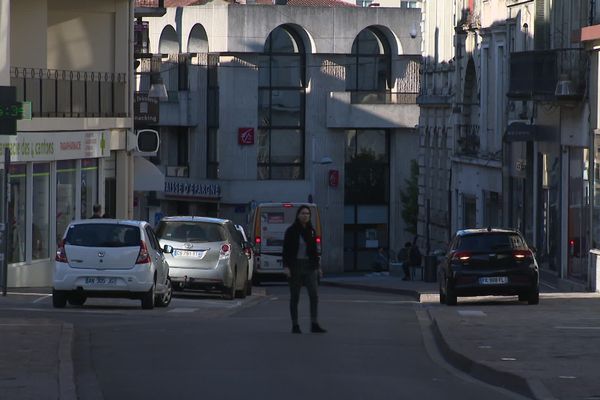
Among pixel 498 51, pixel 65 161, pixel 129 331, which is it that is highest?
pixel 498 51

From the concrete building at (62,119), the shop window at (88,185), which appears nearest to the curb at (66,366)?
the concrete building at (62,119)

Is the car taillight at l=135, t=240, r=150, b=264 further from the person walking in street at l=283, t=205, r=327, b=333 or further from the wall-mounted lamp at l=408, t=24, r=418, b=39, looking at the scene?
the wall-mounted lamp at l=408, t=24, r=418, b=39

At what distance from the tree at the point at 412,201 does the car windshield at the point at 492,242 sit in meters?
37.2

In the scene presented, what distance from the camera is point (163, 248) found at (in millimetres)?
27281

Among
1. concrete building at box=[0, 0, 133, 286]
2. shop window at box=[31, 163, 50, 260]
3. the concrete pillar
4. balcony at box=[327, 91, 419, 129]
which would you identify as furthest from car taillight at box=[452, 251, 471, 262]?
balcony at box=[327, 91, 419, 129]

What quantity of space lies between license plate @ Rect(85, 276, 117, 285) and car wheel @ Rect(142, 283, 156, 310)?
2.17ft

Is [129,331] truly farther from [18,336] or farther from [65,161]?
[65,161]

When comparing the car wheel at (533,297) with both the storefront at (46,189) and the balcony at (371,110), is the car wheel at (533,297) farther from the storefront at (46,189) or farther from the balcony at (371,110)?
the balcony at (371,110)

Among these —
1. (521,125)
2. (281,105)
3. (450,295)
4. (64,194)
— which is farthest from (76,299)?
(281,105)

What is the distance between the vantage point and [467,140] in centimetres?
5112

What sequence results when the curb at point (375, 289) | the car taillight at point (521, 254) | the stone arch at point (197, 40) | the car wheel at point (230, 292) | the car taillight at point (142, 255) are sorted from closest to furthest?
1. the car taillight at point (142, 255)
2. the car taillight at point (521, 254)
3. the car wheel at point (230, 292)
4. the curb at point (375, 289)
5. the stone arch at point (197, 40)

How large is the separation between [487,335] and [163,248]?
32.5ft

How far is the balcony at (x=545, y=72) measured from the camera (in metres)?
35.6

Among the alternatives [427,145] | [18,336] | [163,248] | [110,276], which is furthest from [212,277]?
[427,145]
